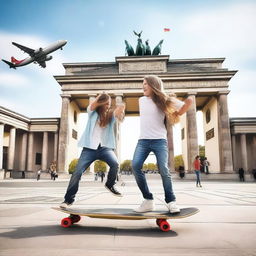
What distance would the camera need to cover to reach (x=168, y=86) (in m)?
35.0

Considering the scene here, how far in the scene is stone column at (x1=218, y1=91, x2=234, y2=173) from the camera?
3253cm

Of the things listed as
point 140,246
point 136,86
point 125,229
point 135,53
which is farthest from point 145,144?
point 135,53

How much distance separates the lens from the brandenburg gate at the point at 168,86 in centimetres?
3397

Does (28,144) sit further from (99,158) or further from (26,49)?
(99,158)

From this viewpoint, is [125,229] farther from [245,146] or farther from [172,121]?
[245,146]

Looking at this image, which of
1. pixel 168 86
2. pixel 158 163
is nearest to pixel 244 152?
pixel 168 86

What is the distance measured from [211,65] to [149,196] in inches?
1440

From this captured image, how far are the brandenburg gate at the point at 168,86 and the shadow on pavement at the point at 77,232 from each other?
1193 inches

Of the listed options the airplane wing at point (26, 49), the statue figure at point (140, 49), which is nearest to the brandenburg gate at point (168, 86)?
the statue figure at point (140, 49)

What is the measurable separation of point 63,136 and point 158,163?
33.3 metres

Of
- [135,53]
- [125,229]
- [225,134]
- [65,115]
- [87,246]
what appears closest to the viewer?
[87,246]

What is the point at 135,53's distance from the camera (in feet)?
132

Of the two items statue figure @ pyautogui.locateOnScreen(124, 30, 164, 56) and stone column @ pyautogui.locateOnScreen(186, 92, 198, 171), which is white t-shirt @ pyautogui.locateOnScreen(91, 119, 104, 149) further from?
statue figure @ pyautogui.locateOnScreen(124, 30, 164, 56)

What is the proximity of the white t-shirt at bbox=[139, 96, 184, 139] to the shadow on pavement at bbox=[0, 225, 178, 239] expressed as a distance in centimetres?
124
